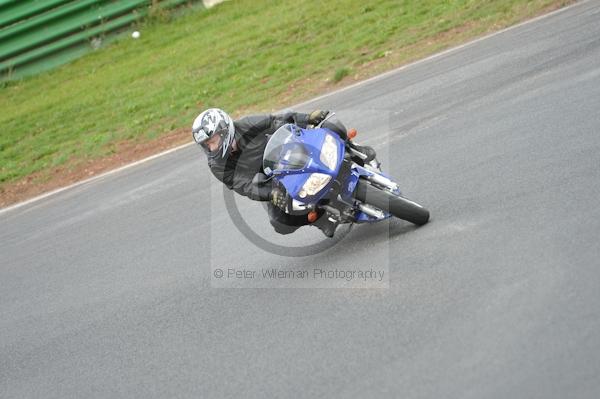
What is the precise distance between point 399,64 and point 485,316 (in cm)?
954

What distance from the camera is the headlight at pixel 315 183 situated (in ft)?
21.6

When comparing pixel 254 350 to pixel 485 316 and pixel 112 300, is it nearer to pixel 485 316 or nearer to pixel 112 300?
pixel 485 316

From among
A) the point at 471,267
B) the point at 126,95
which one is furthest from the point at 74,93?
the point at 471,267

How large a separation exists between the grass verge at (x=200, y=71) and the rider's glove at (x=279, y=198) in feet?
24.7

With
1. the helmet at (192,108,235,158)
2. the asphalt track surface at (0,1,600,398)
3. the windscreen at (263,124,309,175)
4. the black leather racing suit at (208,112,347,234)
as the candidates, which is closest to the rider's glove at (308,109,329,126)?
the black leather racing suit at (208,112,347,234)

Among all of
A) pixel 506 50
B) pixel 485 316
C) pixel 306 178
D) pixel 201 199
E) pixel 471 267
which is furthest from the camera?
pixel 506 50

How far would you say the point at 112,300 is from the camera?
8.01 m

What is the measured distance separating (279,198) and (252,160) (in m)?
1.15

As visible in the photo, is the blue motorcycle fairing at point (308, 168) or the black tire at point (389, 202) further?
the black tire at point (389, 202)

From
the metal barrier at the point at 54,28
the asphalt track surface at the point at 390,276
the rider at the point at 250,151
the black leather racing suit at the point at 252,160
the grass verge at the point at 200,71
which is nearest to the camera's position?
the asphalt track surface at the point at 390,276

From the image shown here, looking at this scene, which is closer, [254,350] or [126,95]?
[254,350]

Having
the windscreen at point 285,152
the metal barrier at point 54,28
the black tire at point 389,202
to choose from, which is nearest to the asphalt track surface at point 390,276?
the black tire at point 389,202

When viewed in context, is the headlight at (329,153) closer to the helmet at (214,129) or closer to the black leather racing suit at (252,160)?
the black leather racing suit at (252,160)

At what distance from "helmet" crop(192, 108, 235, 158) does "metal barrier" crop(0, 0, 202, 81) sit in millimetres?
14207
